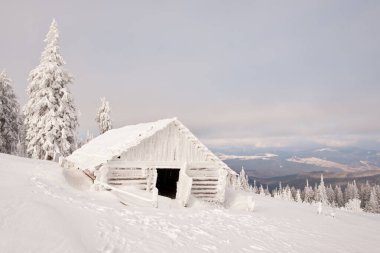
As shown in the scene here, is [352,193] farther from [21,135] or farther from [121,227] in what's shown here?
[121,227]

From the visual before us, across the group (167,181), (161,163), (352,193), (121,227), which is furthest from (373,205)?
(121,227)

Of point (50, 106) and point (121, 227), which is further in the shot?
point (50, 106)

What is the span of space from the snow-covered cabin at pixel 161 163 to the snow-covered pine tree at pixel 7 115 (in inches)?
767

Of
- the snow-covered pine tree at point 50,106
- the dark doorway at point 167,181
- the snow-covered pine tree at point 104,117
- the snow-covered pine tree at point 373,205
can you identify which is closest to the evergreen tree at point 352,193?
the snow-covered pine tree at point 373,205

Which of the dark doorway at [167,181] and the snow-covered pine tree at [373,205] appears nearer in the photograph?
the dark doorway at [167,181]

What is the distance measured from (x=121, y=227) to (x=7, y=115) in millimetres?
34536

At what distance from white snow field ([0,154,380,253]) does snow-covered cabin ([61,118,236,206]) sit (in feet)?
4.80

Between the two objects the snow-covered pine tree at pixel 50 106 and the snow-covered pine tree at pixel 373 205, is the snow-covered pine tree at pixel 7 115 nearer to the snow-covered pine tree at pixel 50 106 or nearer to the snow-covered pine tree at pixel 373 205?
the snow-covered pine tree at pixel 50 106

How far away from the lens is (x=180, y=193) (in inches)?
777

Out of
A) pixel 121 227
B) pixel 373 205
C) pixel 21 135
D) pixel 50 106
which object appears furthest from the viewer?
pixel 373 205

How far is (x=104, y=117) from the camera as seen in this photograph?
51.1 metres

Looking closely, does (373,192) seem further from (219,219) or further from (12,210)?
(12,210)

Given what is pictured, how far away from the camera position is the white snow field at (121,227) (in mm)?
7906

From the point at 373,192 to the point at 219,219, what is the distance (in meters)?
116
